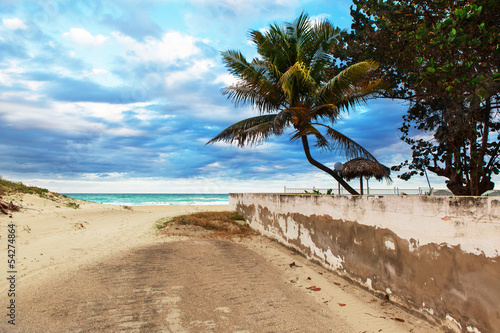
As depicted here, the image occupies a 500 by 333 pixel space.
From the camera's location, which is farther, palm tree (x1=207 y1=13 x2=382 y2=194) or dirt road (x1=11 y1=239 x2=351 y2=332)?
palm tree (x1=207 y1=13 x2=382 y2=194)

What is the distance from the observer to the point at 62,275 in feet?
16.0

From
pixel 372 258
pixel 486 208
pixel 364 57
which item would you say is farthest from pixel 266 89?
pixel 486 208

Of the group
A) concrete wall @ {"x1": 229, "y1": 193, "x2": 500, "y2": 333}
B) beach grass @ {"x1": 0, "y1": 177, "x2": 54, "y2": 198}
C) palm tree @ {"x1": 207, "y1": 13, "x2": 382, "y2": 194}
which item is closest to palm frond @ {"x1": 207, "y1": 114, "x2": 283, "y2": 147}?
palm tree @ {"x1": 207, "y1": 13, "x2": 382, "y2": 194}

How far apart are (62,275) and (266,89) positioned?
812 centimetres

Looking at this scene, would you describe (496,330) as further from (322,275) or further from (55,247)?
(55,247)

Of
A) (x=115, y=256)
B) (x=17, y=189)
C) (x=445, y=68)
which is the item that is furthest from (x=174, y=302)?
(x=17, y=189)

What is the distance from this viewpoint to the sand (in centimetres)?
367

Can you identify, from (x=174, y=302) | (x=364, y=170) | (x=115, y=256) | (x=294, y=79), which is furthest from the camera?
(x=364, y=170)

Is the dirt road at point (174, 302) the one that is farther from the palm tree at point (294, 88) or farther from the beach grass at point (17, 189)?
the beach grass at point (17, 189)

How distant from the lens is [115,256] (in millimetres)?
6180

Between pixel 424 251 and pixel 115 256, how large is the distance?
18.7ft

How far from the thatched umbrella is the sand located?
5147 mm

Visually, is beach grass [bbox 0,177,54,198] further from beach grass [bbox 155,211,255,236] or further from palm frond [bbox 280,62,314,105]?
palm frond [bbox 280,62,314,105]

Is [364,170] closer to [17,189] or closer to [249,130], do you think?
[249,130]
